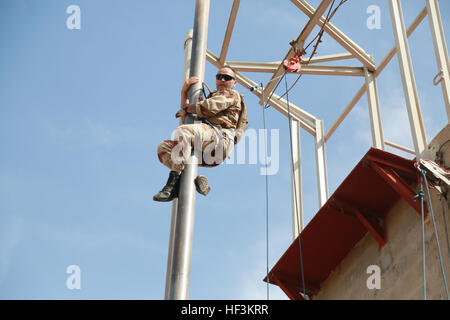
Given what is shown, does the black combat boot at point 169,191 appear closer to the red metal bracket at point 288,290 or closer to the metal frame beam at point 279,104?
the red metal bracket at point 288,290

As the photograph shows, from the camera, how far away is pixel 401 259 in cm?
840

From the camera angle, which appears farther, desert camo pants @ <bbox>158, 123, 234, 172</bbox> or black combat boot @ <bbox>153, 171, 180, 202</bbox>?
desert camo pants @ <bbox>158, 123, 234, 172</bbox>

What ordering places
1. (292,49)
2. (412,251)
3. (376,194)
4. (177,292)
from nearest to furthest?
(177,292)
(412,251)
(376,194)
(292,49)

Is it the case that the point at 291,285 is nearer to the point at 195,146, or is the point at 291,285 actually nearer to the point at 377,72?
the point at 377,72

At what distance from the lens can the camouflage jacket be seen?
5857 mm

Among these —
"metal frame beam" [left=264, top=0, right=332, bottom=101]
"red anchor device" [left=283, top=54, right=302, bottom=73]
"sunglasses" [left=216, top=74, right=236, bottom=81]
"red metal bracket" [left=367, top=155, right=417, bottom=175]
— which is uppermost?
"metal frame beam" [left=264, top=0, right=332, bottom=101]

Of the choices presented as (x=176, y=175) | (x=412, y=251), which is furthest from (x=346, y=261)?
(x=176, y=175)

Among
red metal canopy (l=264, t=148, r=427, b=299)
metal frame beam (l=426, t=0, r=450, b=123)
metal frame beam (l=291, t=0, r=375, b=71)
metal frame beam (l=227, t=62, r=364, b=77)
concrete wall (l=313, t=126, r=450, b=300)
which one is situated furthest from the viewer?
metal frame beam (l=227, t=62, r=364, b=77)

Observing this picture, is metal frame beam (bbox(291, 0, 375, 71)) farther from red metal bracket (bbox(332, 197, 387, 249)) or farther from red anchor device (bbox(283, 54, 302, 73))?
red metal bracket (bbox(332, 197, 387, 249))

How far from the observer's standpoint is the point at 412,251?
26.9 feet

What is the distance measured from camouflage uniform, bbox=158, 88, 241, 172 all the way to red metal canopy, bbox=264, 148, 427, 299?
2.74 m

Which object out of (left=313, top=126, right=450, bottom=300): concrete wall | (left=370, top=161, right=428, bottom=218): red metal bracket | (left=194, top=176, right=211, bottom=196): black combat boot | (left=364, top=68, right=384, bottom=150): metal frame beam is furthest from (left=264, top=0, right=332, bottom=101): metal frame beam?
(left=194, top=176, right=211, bottom=196): black combat boot
